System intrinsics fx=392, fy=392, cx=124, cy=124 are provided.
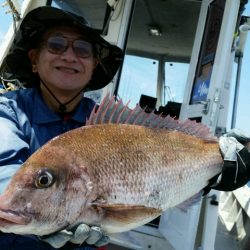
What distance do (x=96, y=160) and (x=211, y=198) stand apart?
2131mm

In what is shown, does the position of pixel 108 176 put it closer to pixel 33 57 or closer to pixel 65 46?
pixel 65 46

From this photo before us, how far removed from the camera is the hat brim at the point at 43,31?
6.72ft

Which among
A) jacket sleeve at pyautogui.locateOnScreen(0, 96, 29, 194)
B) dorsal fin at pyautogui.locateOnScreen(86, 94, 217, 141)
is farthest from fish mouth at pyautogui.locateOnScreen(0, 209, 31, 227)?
dorsal fin at pyautogui.locateOnScreen(86, 94, 217, 141)

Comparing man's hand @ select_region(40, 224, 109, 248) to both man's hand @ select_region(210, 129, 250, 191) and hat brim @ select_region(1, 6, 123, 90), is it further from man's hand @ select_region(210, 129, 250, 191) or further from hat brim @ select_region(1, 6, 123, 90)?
hat brim @ select_region(1, 6, 123, 90)

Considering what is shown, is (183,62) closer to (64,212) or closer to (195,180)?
(195,180)

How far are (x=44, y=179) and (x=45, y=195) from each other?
2.3 inches

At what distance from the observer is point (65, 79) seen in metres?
2.03

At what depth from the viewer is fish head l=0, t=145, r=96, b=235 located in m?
1.36

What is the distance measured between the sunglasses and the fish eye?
805 millimetres

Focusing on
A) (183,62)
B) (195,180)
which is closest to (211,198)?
(195,180)

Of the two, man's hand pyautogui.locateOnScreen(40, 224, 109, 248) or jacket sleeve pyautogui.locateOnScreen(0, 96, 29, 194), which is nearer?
man's hand pyautogui.locateOnScreen(40, 224, 109, 248)

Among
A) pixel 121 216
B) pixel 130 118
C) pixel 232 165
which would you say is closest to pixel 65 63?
pixel 130 118

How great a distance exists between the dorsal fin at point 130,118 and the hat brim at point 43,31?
530 mm

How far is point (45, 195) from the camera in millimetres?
1420
